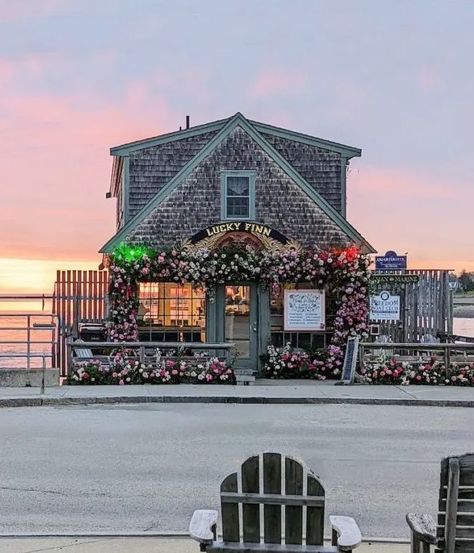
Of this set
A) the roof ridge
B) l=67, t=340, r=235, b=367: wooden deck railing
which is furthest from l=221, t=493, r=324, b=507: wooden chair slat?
the roof ridge

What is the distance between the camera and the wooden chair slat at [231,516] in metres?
3.65

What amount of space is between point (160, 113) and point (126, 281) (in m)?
11.4

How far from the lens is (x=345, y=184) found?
2014cm

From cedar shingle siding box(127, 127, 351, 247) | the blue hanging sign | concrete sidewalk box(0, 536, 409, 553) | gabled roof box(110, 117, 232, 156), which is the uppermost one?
gabled roof box(110, 117, 232, 156)

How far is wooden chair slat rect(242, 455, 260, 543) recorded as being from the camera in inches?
144

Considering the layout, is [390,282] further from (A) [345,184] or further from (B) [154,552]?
(B) [154,552]

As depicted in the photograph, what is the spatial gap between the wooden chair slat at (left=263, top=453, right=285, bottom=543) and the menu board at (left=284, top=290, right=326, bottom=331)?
14849 mm

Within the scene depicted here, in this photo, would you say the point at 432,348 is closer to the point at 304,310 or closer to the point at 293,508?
the point at 304,310

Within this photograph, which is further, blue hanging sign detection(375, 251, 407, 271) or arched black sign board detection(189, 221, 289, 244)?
blue hanging sign detection(375, 251, 407, 271)

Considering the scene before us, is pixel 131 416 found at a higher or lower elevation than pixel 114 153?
lower

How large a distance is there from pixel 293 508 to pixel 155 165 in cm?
1685

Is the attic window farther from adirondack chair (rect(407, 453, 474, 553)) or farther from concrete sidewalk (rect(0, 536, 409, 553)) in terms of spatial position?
adirondack chair (rect(407, 453, 474, 553))

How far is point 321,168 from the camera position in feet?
66.2

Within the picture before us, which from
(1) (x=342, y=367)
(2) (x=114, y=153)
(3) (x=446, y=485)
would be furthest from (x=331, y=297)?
(3) (x=446, y=485)
